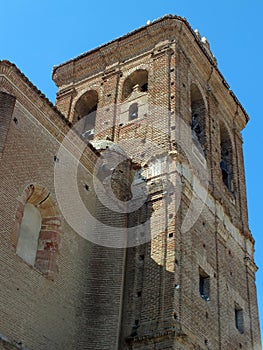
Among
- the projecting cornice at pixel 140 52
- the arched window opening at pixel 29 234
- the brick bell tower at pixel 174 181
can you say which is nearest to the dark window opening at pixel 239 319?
the brick bell tower at pixel 174 181

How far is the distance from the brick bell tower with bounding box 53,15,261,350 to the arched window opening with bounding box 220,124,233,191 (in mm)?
31

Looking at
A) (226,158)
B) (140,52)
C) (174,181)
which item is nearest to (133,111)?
(140,52)

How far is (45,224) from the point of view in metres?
12.1

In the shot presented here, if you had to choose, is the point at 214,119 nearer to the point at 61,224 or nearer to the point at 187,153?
the point at 187,153

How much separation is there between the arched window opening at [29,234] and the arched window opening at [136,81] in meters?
6.57

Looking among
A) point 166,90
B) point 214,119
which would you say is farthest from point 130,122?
point 214,119

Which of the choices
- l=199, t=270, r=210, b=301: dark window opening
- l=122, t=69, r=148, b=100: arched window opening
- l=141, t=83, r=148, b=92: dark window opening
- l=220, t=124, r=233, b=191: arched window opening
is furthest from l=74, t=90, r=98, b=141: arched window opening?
l=199, t=270, r=210, b=301: dark window opening

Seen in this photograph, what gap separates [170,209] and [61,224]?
7.77 feet

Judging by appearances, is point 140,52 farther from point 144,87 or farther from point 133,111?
point 133,111

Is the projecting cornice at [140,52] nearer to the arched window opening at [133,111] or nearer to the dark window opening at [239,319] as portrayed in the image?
the arched window opening at [133,111]

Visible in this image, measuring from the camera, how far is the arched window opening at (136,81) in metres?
17.8

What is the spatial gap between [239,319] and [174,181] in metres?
3.64

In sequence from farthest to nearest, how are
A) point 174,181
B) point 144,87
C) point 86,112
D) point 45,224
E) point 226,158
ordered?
point 86,112
point 226,158
point 144,87
point 174,181
point 45,224

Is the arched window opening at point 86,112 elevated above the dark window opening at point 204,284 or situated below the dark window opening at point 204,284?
above
